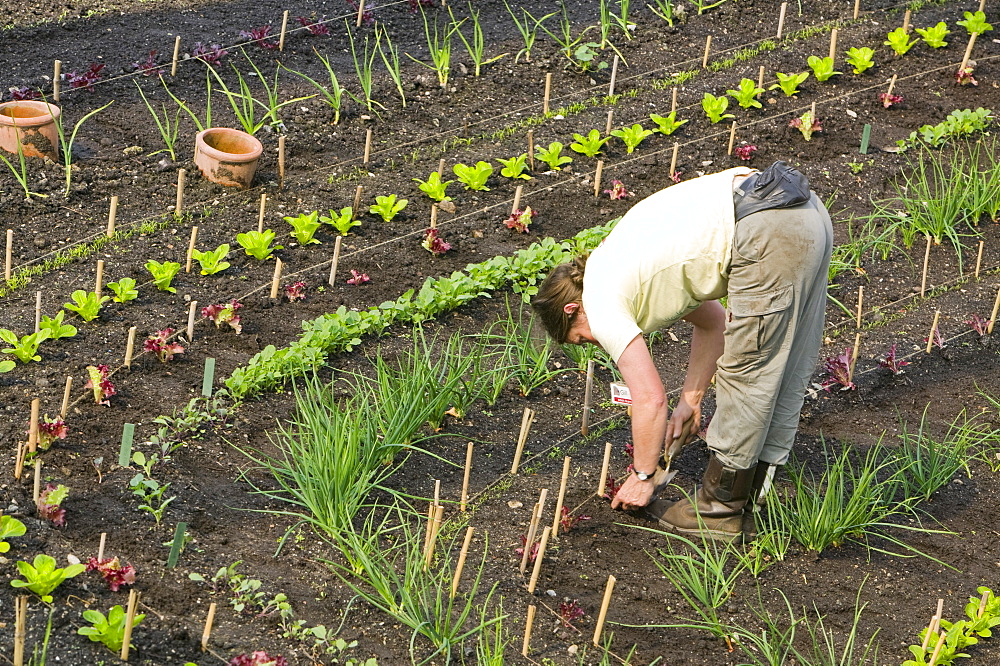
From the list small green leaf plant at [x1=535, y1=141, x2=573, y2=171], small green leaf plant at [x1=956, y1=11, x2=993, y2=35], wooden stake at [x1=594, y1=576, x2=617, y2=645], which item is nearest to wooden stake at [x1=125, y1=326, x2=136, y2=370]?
wooden stake at [x1=594, y1=576, x2=617, y2=645]

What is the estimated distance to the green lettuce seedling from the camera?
3.14m

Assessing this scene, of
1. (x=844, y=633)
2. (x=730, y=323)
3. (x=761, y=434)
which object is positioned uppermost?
(x=730, y=323)

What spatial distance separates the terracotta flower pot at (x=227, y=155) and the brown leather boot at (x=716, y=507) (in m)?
2.79

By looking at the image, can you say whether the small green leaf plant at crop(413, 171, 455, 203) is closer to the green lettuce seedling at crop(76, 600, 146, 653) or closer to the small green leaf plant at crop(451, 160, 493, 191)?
the small green leaf plant at crop(451, 160, 493, 191)

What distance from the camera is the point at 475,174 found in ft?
18.6

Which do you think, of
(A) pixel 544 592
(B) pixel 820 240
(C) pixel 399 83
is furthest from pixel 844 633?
(C) pixel 399 83

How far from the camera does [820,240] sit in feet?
11.3

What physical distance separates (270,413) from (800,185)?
2123 millimetres

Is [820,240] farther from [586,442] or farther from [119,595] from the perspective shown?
[119,595]

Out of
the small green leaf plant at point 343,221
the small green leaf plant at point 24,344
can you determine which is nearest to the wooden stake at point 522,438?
the small green leaf plant at point 343,221

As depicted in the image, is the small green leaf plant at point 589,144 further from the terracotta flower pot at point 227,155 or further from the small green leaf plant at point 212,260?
the small green leaf plant at point 212,260

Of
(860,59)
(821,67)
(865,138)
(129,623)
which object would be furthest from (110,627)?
(860,59)

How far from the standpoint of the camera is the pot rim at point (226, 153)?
5.45 m

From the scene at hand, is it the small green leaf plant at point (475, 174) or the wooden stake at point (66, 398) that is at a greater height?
the small green leaf plant at point (475, 174)
